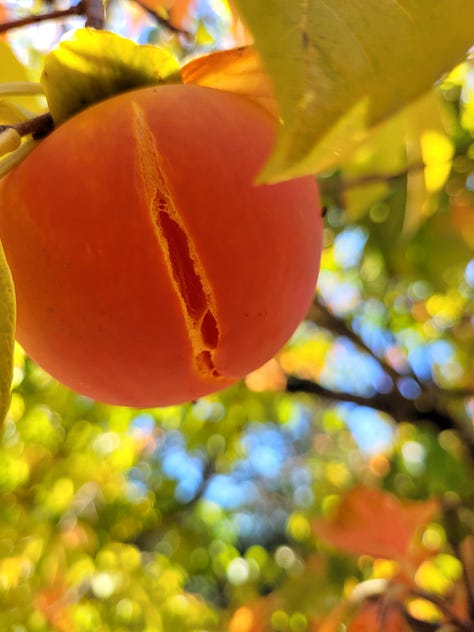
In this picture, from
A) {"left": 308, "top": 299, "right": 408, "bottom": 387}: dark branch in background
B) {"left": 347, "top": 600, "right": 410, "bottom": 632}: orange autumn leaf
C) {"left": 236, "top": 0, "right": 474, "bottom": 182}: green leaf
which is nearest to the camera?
{"left": 236, "top": 0, "right": 474, "bottom": 182}: green leaf

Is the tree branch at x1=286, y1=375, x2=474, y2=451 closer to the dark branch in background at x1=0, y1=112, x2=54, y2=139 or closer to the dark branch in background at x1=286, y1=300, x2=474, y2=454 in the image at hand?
the dark branch in background at x1=286, y1=300, x2=474, y2=454

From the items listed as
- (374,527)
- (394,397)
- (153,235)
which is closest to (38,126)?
(153,235)

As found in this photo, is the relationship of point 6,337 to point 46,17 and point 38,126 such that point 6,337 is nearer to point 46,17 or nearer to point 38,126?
point 38,126

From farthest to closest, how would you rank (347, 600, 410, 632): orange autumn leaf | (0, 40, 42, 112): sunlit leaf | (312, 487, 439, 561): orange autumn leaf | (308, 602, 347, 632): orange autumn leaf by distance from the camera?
(312, 487, 439, 561): orange autumn leaf → (308, 602, 347, 632): orange autumn leaf → (347, 600, 410, 632): orange autumn leaf → (0, 40, 42, 112): sunlit leaf

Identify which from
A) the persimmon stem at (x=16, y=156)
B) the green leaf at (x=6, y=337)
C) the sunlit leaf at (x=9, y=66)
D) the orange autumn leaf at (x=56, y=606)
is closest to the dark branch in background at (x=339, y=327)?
the orange autumn leaf at (x=56, y=606)

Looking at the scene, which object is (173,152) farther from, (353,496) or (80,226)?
(353,496)

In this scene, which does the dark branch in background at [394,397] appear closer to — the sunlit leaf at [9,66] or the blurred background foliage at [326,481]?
the blurred background foliage at [326,481]

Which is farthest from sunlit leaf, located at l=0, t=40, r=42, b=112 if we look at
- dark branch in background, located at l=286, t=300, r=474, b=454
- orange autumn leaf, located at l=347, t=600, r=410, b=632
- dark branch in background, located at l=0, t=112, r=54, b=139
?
dark branch in background, located at l=286, t=300, r=474, b=454
